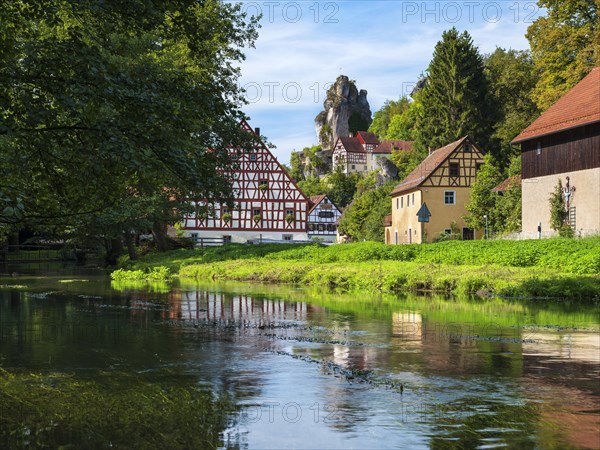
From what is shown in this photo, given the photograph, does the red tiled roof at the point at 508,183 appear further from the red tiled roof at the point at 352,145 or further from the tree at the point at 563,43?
the red tiled roof at the point at 352,145

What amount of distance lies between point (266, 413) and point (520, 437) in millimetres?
2940

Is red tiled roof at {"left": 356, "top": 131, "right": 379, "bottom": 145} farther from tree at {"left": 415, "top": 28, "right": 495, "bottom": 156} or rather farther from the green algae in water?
the green algae in water

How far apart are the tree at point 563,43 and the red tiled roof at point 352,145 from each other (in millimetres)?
123646

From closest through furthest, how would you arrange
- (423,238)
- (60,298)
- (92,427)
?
(92,427)
(60,298)
(423,238)

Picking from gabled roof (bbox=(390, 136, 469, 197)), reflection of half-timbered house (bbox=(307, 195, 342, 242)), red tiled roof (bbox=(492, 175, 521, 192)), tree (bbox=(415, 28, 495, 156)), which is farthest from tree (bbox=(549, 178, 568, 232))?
reflection of half-timbered house (bbox=(307, 195, 342, 242))

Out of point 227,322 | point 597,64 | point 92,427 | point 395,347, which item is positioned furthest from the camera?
point 597,64

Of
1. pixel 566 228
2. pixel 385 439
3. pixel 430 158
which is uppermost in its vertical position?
pixel 430 158

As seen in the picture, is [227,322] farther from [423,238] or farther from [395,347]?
[423,238]

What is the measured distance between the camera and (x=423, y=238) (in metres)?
67.6

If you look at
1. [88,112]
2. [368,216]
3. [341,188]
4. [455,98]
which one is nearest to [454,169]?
[455,98]

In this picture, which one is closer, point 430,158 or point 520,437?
point 520,437

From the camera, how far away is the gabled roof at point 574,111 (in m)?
41.6

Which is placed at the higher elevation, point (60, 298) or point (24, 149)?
point (24, 149)

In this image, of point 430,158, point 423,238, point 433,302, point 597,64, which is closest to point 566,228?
point 597,64
